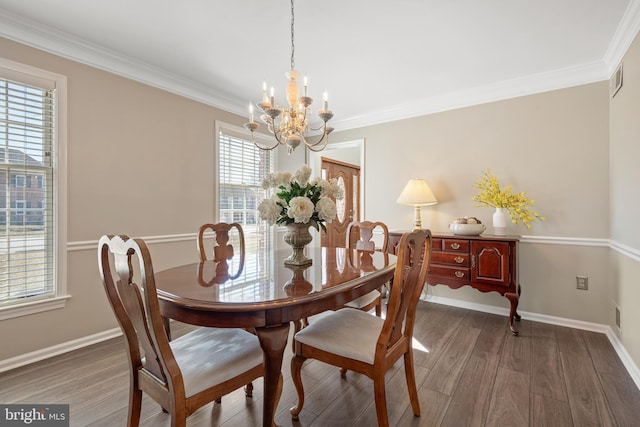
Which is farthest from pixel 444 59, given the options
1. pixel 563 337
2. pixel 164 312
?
pixel 164 312

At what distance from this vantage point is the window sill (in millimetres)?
2037

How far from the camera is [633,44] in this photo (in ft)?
6.73

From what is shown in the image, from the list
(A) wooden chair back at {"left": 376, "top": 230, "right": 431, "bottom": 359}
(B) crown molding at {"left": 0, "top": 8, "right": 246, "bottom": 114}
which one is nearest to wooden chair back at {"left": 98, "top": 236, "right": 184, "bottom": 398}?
(A) wooden chair back at {"left": 376, "top": 230, "right": 431, "bottom": 359}

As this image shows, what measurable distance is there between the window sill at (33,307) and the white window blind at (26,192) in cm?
4

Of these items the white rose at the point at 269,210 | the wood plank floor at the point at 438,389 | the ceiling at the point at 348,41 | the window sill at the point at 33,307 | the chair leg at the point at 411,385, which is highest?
the ceiling at the point at 348,41

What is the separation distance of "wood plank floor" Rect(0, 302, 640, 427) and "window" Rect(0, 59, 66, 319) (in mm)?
566

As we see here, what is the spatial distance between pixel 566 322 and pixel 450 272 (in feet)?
3.82

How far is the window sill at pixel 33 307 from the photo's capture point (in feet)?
6.68

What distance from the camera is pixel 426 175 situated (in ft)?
11.7

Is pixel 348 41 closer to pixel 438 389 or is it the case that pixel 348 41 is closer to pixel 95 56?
pixel 95 56

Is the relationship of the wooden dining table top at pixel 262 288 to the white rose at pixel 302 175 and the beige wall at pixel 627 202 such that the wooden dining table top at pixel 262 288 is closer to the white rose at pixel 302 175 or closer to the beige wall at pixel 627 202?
the white rose at pixel 302 175

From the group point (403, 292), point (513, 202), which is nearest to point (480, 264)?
point (513, 202)

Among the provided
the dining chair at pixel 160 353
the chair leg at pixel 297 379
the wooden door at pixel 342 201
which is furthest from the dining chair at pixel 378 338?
the wooden door at pixel 342 201

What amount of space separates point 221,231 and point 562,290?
3.25 meters
